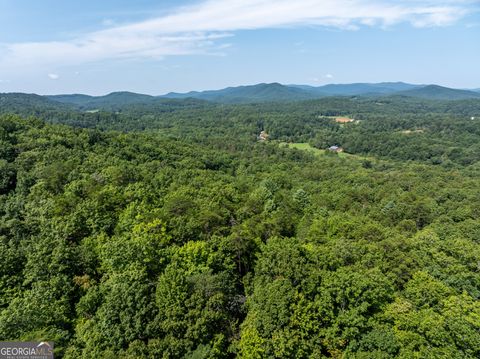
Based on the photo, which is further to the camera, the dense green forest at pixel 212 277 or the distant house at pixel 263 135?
the distant house at pixel 263 135

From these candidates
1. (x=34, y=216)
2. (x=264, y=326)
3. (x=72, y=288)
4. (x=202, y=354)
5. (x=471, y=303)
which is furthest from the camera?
(x=34, y=216)

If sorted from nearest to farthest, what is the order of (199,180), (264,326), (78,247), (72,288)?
1. (264,326)
2. (72,288)
3. (78,247)
4. (199,180)

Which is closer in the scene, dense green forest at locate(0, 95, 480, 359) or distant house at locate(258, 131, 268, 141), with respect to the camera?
dense green forest at locate(0, 95, 480, 359)

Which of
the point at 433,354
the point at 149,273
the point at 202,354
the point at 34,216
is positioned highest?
the point at 34,216

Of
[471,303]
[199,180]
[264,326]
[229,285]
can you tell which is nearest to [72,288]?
[229,285]

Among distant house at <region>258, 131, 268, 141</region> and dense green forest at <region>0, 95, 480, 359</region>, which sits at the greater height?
dense green forest at <region>0, 95, 480, 359</region>

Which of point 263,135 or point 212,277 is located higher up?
point 212,277

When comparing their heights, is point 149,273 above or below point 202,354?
above

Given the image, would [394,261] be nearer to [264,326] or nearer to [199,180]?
[264,326]

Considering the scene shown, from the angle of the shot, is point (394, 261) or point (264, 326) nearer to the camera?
point (264, 326)

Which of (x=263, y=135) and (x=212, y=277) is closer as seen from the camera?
(x=212, y=277)

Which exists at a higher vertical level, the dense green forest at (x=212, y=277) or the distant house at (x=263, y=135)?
the dense green forest at (x=212, y=277)
